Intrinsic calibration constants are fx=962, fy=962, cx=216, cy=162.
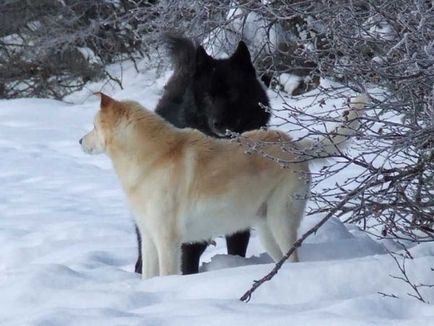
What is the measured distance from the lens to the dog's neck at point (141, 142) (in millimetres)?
5586

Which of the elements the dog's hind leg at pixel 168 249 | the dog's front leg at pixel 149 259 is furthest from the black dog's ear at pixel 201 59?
the dog's hind leg at pixel 168 249

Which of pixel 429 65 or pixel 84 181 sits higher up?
pixel 84 181

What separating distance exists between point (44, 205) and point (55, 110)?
18.3 ft

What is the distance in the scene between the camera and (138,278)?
5.88 metres

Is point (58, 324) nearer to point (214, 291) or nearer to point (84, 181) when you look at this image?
point (214, 291)

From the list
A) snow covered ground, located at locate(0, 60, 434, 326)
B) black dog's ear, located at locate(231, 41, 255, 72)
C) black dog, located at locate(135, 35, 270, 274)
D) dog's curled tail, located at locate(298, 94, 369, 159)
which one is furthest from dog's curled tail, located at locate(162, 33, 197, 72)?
Answer: dog's curled tail, located at locate(298, 94, 369, 159)

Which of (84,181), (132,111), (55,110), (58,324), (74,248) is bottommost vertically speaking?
(58,324)

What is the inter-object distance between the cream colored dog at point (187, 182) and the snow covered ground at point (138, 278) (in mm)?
304

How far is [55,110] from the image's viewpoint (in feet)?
48.5

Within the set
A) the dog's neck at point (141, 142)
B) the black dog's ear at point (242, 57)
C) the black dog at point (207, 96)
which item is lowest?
the dog's neck at point (141, 142)

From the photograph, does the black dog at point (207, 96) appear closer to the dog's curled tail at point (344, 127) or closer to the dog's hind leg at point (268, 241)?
the dog's hind leg at point (268, 241)

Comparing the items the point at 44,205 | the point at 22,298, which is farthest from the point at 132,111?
the point at 44,205

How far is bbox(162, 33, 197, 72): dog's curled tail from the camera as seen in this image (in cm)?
669

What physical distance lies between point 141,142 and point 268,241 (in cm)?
105
